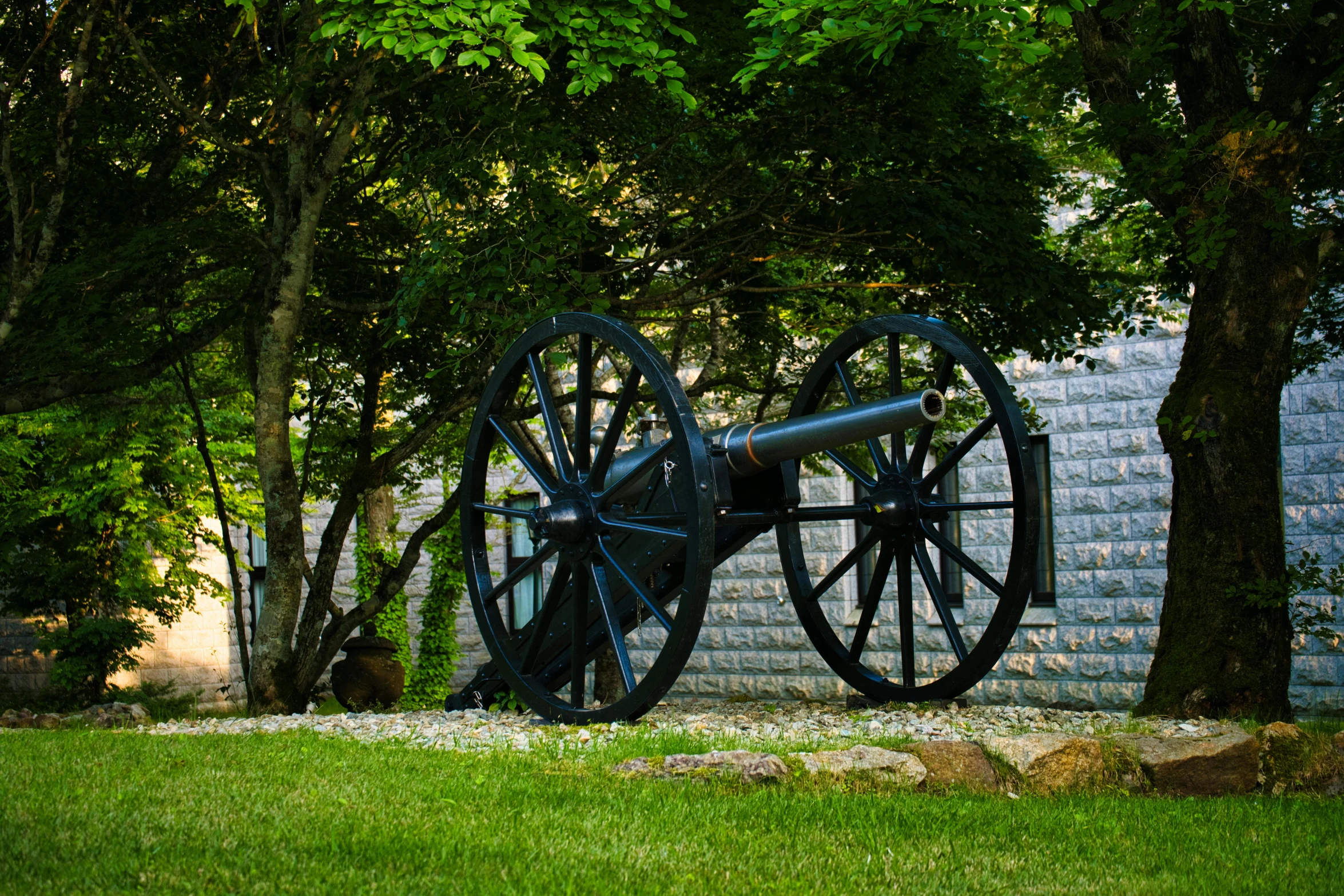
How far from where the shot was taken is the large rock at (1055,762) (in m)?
5.25

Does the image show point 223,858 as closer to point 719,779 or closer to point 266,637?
point 719,779

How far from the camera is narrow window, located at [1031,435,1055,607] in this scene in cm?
1385

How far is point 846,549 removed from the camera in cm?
1539

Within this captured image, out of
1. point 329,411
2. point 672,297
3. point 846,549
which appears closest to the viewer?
point 672,297

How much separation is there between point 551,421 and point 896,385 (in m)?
2.15

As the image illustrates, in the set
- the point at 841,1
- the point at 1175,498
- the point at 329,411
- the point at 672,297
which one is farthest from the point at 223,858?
the point at 329,411

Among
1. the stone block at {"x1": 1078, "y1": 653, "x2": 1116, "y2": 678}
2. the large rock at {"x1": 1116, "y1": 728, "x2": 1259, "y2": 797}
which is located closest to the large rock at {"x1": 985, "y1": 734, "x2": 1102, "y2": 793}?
the large rock at {"x1": 1116, "y1": 728, "x2": 1259, "y2": 797}

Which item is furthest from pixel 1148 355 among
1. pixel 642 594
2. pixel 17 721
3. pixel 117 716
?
pixel 17 721

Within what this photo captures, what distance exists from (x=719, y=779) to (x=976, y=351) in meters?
3.35

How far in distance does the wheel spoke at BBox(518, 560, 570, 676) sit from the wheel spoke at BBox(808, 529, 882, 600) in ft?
5.75

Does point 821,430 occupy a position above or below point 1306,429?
below

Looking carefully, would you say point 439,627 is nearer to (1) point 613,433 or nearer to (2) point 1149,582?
(2) point 1149,582

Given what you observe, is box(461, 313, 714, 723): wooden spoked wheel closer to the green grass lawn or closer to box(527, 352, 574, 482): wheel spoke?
box(527, 352, 574, 482): wheel spoke

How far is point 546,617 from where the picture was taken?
7742 millimetres
